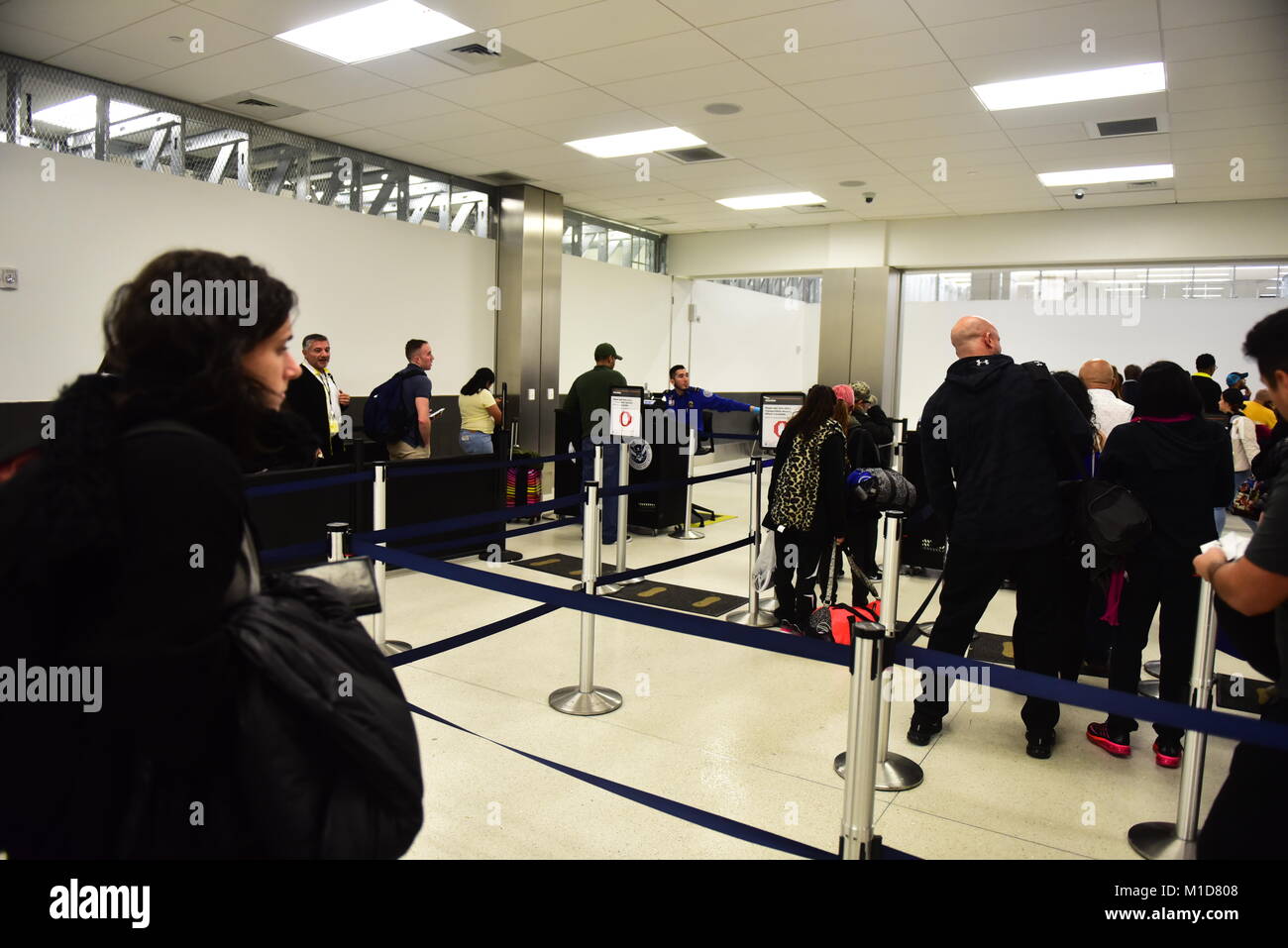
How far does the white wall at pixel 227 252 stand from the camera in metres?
6.22

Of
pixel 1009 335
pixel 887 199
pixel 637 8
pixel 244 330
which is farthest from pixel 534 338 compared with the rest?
pixel 244 330

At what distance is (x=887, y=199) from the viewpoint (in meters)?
10.2

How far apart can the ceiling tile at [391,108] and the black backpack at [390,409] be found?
2.21m

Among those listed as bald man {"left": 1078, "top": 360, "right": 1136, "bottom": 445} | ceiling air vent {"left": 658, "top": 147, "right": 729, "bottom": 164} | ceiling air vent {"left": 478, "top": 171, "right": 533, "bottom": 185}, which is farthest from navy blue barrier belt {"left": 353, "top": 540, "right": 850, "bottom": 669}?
ceiling air vent {"left": 478, "top": 171, "right": 533, "bottom": 185}

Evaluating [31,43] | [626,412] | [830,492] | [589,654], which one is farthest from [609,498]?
[31,43]

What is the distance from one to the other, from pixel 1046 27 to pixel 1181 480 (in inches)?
129

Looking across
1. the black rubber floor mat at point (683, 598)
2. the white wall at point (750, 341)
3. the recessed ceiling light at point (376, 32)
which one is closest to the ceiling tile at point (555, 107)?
the recessed ceiling light at point (376, 32)

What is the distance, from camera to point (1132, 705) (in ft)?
5.16

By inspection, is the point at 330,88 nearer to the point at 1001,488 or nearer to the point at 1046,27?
the point at 1046,27

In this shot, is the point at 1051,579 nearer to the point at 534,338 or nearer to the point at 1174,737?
the point at 1174,737

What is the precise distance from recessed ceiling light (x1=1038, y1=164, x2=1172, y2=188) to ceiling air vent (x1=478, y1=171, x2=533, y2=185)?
18.2ft

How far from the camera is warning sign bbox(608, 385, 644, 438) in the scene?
724 cm

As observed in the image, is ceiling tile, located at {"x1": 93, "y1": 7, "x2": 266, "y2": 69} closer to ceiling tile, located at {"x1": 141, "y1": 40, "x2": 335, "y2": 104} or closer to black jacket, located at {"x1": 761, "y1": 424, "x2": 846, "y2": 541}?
ceiling tile, located at {"x1": 141, "y1": 40, "x2": 335, "y2": 104}

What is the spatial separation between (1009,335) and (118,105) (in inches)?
419
